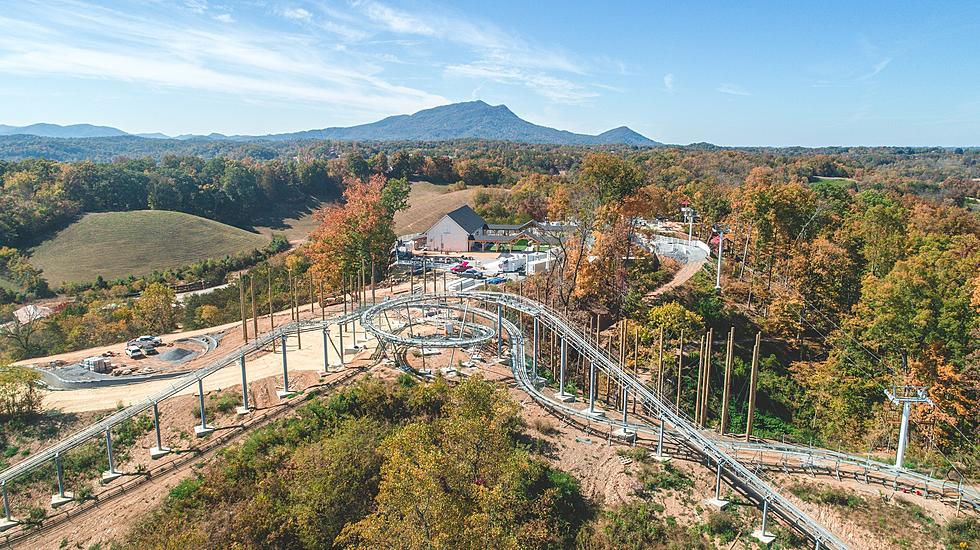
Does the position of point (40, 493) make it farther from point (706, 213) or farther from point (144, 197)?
point (144, 197)

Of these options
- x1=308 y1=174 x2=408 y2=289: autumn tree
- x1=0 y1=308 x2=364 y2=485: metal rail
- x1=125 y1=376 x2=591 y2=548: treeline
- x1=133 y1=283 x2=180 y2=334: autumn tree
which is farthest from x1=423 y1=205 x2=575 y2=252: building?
x1=125 y1=376 x2=591 y2=548: treeline

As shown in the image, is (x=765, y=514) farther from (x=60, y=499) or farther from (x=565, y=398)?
(x=60, y=499)

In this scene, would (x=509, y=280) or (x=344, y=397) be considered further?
(x=509, y=280)

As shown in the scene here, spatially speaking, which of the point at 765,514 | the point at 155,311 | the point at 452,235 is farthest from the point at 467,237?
the point at 765,514

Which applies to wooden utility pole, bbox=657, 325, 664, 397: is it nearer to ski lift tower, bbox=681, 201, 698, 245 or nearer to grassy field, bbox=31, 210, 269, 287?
ski lift tower, bbox=681, 201, 698, 245

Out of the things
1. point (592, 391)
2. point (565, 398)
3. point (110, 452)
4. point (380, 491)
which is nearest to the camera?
point (380, 491)

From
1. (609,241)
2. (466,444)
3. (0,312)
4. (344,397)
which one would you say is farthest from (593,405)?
(0,312)
